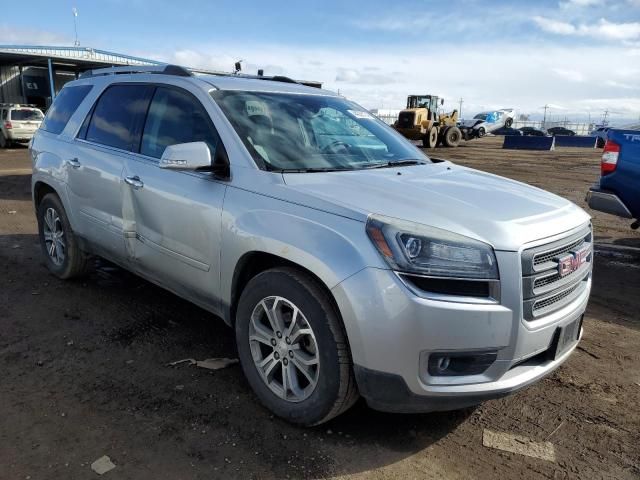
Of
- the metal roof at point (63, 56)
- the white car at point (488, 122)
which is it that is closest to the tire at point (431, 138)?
the white car at point (488, 122)

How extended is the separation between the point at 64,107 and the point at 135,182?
1.90 metres

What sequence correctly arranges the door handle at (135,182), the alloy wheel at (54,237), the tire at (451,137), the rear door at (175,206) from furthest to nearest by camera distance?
the tire at (451,137), the alloy wheel at (54,237), the door handle at (135,182), the rear door at (175,206)

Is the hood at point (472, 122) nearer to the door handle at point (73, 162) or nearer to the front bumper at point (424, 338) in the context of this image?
the door handle at point (73, 162)

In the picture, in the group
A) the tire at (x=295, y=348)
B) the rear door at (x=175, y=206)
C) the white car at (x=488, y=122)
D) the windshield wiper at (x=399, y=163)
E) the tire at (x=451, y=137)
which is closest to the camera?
the tire at (x=295, y=348)

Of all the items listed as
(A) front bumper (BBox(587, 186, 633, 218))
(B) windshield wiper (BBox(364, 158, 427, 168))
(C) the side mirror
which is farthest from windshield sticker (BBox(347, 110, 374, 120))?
(A) front bumper (BBox(587, 186, 633, 218))

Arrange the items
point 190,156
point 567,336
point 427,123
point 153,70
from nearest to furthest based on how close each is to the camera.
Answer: point 567,336, point 190,156, point 153,70, point 427,123

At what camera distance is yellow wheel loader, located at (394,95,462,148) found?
28334mm

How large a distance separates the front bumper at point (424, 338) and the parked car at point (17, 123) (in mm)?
22079

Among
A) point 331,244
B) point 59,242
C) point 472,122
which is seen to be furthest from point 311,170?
point 472,122

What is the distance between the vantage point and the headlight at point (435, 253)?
2.32 meters

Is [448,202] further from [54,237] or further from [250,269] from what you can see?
[54,237]

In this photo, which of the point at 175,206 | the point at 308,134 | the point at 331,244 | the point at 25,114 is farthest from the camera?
the point at 25,114

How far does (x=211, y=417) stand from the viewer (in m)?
2.90

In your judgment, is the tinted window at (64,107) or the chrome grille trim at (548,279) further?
the tinted window at (64,107)
